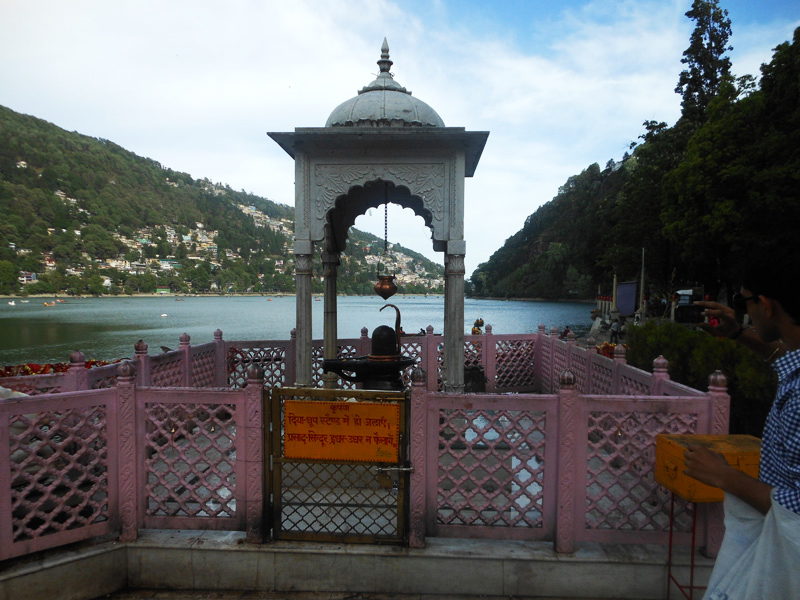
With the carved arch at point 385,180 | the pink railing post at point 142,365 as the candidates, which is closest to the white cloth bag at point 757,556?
the carved arch at point 385,180

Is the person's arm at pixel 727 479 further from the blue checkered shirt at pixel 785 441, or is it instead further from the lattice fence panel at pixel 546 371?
the lattice fence panel at pixel 546 371

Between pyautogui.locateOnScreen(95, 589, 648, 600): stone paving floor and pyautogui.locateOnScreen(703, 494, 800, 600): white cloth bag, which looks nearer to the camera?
pyautogui.locateOnScreen(703, 494, 800, 600): white cloth bag

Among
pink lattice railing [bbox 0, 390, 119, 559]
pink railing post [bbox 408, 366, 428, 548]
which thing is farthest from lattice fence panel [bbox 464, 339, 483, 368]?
pink lattice railing [bbox 0, 390, 119, 559]

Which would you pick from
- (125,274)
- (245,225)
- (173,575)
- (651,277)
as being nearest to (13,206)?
(125,274)

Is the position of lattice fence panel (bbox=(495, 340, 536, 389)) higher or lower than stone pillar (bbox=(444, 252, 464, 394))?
lower

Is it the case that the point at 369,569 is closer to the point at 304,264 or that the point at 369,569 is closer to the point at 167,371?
the point at 304,264

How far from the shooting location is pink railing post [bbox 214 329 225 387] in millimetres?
8000

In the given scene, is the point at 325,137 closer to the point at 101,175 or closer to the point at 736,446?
the point at 736,446

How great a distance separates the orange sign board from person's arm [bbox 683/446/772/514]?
219cm

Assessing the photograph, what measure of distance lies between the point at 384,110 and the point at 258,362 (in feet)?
15.7

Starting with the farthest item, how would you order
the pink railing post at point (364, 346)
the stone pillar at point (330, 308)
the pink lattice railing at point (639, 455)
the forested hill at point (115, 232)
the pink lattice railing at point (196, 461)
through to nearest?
the forested hill at point (115, 232)
the pink railing post at point (364, 346)
the stone pillar at point (330, 308)
the pink lattice railing at point (196, 461)
the pink lattice railing at point (639, 455)

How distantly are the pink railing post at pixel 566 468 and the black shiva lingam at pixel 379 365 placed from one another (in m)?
2.35

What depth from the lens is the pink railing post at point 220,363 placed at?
8000 mm

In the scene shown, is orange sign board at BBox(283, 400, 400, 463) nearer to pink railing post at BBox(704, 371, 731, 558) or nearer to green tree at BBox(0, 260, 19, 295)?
pink railing post at BBox(704, 371, 731, 558)
